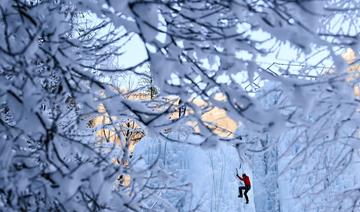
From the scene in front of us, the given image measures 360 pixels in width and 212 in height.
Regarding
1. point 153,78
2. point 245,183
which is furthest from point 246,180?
point 153,78

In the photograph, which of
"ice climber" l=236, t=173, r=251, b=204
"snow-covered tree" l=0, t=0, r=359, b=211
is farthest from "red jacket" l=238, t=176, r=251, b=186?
"snow-covered tree" l=0, t=0, r=359, b=211

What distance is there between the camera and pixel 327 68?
15.6 ft

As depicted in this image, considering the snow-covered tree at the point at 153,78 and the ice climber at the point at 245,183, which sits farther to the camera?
the ice climber at the point at 245,183

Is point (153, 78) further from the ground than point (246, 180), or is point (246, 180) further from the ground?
point (246, 180)

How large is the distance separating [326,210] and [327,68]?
129cm

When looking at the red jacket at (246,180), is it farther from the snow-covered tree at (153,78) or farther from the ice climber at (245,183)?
the snow-covered tree at (153,78)

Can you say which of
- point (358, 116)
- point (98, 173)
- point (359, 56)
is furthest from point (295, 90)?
point (359, 56)

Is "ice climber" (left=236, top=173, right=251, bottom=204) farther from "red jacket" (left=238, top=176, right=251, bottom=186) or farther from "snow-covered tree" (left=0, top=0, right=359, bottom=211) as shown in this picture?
"snow-covered tree" (left=0, top=0, right=359, bottom=211)

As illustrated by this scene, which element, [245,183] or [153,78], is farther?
[245,183]

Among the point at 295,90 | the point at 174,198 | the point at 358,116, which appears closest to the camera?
the point at 295,90

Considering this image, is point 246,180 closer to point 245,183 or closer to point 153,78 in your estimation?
point 245,183

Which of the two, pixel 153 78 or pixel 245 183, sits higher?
pixel 245 183

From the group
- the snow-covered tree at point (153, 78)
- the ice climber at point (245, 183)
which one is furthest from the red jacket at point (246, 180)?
the snow-covered tree at point (153, 78)

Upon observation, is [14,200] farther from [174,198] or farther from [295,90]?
[174,198]
